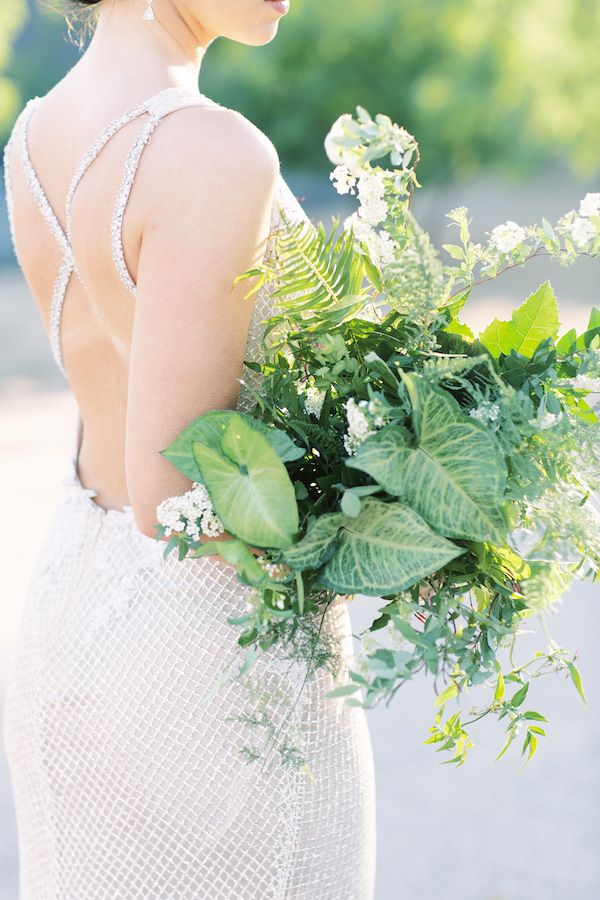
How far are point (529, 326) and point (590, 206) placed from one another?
15cm

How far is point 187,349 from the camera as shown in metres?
1.22

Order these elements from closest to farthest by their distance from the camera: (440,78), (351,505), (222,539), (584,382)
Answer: (351,505) < (584,382) < (222,539) < (440,78)

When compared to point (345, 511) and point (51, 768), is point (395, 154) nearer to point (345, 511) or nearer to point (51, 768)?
point (345, 511)

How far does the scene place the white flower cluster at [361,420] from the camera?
3.73 feet

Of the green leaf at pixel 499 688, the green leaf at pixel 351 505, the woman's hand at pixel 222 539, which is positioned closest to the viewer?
the green leaf at pixel 351 505

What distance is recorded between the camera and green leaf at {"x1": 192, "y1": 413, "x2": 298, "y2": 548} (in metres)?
1.13

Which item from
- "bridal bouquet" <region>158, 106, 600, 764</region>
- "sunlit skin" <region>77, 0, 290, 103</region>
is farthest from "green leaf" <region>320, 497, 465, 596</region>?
"sunlit skin" <region>77, 0, 290, 103</region>

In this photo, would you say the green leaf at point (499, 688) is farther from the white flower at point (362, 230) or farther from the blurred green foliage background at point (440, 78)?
the blurred green foliage background at point (440, 78)

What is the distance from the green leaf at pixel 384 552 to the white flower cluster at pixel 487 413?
0.14 m

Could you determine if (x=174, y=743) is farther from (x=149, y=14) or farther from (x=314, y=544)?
(x=149, y=14)

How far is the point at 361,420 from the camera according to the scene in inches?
44.7

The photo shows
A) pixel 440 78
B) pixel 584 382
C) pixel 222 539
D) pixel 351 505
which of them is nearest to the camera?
pixel 351 505

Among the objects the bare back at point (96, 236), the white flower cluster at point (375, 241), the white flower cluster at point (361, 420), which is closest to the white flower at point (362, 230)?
the white flower cluster at point (375, 241)

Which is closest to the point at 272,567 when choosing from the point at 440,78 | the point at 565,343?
the point at 565,343
